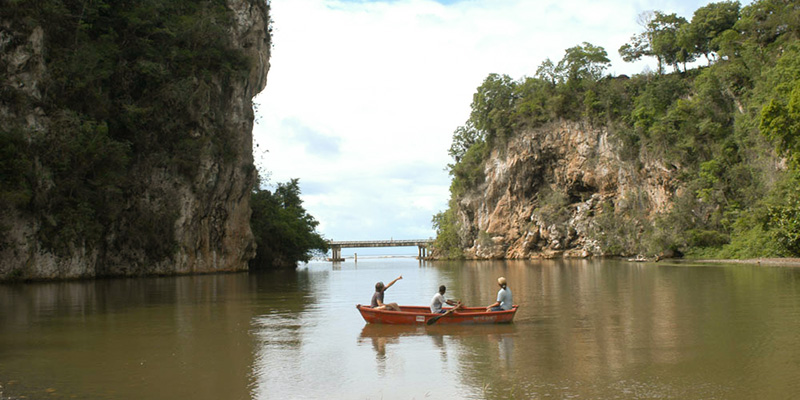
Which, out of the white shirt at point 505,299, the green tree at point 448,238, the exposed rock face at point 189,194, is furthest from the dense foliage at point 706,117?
the exposed rock face at point 189,194

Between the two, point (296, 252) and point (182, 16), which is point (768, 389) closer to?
point (182, 16)

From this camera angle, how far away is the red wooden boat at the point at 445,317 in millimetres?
15648

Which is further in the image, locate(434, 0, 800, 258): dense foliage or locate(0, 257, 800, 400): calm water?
locate(434, 0, 800, 258): dense foliage

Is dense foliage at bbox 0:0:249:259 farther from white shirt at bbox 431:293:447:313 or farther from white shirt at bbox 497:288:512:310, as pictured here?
white shirt at bbox 497:288:512:310

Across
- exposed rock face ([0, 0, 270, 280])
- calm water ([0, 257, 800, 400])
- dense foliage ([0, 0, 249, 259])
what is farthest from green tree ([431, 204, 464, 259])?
calm water ([0, 257, 800, 400])

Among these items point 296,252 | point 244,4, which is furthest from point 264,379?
point 296,252

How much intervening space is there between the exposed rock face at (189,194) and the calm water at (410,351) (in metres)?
14.7

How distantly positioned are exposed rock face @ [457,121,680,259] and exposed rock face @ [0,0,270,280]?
38585mm

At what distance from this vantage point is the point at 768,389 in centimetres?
863

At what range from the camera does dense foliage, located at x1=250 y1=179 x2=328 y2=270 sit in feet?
224

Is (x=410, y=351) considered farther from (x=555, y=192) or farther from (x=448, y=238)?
(x=448, y=238)

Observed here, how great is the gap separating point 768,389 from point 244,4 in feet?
180

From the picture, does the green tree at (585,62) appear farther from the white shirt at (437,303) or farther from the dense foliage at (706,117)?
the white shirt at (437,303)

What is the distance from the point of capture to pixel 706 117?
55.8 metres
